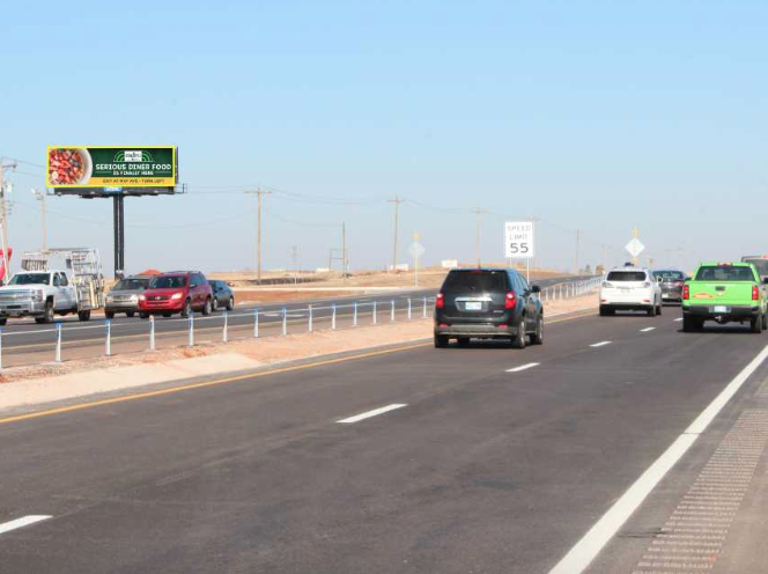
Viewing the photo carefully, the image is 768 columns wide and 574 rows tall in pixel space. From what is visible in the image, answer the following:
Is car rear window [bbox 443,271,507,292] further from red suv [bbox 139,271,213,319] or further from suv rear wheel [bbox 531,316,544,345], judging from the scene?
red suv [bbox 139,271,213,319]

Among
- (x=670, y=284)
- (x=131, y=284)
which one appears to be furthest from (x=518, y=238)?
(x=131, y=284)

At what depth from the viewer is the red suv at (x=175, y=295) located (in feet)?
162

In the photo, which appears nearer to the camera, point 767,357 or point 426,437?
point 426,437

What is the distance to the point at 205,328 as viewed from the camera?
4012cm

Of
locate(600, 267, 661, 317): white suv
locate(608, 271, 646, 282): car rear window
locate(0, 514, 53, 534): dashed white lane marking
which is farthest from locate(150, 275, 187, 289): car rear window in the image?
locate(0, 514, 53, 534): dashed white lane marking

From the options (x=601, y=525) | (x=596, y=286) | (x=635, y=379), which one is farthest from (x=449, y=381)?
(x=596, y=286)

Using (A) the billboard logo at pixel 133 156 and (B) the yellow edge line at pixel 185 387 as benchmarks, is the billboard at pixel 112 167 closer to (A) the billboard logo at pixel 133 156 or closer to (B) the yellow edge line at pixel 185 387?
(A) the billboard logo at pixel 133 156

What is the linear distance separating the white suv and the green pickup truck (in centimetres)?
1196

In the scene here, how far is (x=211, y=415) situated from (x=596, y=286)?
7410cm

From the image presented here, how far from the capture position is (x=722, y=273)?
34.9m

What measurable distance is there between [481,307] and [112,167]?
69.2 m

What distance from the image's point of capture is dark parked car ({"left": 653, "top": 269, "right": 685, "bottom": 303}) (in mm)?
58156

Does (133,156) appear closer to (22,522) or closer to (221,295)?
(221,295)

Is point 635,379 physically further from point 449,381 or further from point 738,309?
point 738,309
